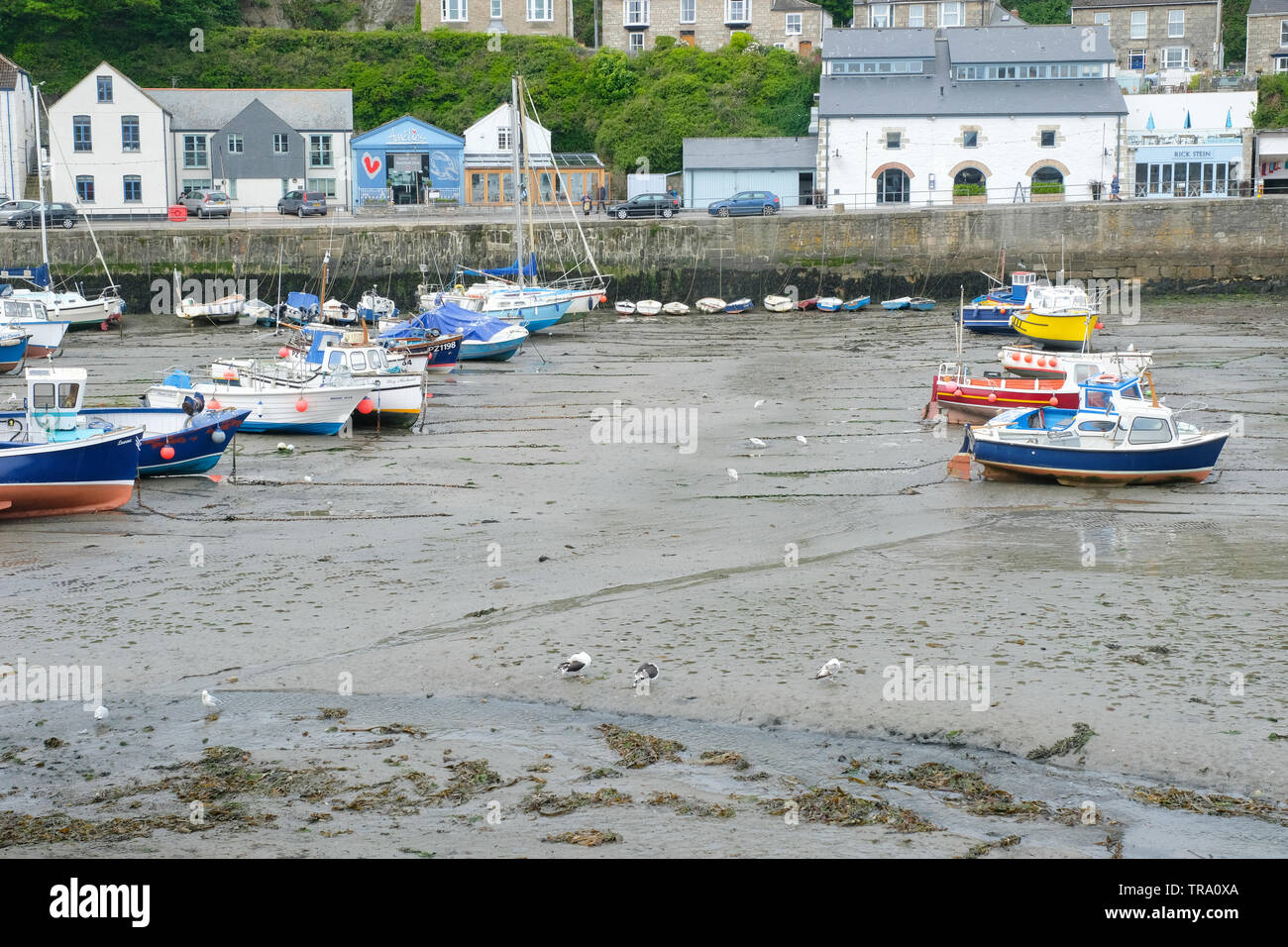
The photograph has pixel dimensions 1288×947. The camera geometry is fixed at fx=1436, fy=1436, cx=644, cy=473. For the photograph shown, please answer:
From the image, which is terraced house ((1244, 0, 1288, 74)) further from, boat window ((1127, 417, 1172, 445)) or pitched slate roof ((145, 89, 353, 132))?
boat window ((1127, 417, 1172, 445))

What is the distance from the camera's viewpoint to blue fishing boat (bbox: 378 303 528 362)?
1299 inches

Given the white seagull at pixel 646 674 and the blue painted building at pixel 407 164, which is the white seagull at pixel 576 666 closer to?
the white seagull at pixel 646 674

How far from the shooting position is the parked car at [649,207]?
4728 centimetres

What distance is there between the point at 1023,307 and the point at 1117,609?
24014 millimetres

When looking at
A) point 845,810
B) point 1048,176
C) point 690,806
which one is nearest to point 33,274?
point 1048,176

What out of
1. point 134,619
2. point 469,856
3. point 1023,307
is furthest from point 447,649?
point 1023,307

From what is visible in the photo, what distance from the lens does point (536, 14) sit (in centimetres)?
6391

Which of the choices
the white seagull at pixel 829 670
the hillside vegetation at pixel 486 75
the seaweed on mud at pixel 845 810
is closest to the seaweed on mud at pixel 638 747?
the seaweed on mud at pixel 845 810

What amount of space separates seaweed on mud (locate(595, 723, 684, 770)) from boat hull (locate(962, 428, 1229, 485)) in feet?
33.6

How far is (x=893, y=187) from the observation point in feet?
171

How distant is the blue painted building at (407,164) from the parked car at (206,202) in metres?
5.40

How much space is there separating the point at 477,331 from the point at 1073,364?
563 inches

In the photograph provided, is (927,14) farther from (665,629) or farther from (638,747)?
(638,747)
